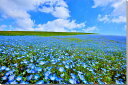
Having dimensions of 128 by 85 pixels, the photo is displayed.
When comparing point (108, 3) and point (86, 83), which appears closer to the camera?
point (86, 83)

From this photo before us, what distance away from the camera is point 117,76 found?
4.50 feet

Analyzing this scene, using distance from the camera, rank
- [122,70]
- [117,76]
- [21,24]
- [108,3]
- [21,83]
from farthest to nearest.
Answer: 1. [21,24]
2. [108,3]
3. [122,70]
4. [117,76]
5. [21,83]

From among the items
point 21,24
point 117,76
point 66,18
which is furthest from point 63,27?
point 117,76

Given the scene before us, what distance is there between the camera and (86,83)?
126 centimetres

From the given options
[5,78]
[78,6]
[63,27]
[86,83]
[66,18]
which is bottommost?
[86,83]

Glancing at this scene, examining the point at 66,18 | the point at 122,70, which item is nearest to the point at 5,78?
the point at 66,18

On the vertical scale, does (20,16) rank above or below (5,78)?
above

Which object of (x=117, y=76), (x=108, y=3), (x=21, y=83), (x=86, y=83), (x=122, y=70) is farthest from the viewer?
(x=108, y=3)

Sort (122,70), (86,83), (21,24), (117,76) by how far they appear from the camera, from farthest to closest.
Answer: (21,24) → (122,70) → (117,76) → (86,83)

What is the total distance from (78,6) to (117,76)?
1288mm

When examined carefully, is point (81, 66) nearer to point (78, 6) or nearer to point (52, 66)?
point (52, 66)

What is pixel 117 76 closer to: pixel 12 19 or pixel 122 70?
pixel 122 70

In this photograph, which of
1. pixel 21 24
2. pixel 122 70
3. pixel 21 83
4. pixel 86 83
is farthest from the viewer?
pixel 21 24

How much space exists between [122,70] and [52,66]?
1.02 metres
